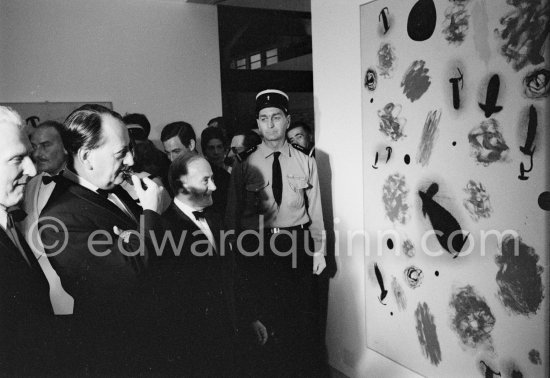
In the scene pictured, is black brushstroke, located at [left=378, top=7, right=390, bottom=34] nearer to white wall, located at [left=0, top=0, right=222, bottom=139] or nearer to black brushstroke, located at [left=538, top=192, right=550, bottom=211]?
black brushstroke, located at [left=538, top=192, right=550, bottom=211]

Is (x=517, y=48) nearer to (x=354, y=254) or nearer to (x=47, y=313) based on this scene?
(x=354, y=254)

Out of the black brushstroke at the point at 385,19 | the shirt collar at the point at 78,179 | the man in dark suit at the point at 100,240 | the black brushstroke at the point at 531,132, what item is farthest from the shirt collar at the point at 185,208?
the black brushstroke at the point at 531,132

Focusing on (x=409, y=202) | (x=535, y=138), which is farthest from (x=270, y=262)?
(x=535, y=138)

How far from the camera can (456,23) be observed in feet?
6.51

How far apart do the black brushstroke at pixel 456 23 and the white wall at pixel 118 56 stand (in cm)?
237

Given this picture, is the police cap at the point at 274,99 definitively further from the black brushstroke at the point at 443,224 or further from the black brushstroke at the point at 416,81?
the black brushstroke at the point at 443,224

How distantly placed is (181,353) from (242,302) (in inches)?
22.9

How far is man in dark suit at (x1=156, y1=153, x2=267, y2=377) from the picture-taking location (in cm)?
217

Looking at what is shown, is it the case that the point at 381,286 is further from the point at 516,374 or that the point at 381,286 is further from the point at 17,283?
the point at 17,283

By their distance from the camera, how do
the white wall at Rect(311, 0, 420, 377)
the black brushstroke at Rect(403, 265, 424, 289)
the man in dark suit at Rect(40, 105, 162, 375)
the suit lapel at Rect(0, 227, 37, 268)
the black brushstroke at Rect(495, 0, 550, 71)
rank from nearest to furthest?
the black brushstroke at Rect(495, 0, 550, 71) → the suit lapel at Rect(0, 227, 37, 268) → the man in dark suit at Rect(40, 105, 162, 375) → the black brushstroke at Rect(403, 265, 424, 289) → the white wall at Rect(311, 0, 420, 377)

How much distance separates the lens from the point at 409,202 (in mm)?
2295

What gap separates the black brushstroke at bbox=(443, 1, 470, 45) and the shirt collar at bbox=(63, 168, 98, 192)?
5.23ft

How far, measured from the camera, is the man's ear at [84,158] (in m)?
2.01

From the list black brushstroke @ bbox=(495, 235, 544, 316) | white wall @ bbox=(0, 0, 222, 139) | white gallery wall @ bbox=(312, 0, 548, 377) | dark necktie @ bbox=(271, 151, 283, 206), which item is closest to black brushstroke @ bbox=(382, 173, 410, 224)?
white gallery wall @ bbox=(312, 0, 548, 377)
